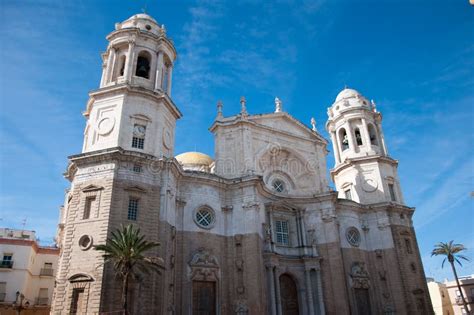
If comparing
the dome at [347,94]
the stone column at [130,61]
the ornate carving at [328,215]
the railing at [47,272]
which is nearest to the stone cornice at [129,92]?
the stone column at [130,61]

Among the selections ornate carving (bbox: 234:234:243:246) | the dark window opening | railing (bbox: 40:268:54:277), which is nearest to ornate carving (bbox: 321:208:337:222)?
the dark window opening

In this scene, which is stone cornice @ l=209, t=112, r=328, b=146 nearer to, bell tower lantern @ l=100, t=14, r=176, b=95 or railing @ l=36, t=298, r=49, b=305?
bell tower lantern @ l=100, t=14, r=176, b=95

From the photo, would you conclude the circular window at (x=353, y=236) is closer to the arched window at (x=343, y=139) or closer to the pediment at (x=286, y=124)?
the pediment at (x=286, y=124)

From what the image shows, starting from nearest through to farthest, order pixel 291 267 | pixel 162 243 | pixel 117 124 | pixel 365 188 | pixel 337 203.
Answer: pixel 162 243
pixel 117 124
pixel 291 267
pixel 337 203
pixel 365 188

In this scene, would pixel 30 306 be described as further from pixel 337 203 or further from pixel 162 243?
pixel 337 203

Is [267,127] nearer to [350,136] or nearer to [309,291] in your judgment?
[350,136]

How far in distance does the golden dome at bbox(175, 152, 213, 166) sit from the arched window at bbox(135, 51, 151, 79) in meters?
14.2

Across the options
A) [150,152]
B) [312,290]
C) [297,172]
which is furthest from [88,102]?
[312,290]

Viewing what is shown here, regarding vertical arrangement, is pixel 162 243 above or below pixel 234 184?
below

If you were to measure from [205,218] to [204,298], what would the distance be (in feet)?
20.0

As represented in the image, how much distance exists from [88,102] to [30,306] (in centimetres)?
2224

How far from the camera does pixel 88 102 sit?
32.7 meters

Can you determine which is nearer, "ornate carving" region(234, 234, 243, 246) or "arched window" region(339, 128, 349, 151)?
"ornate carving" region(234, 234, 243, 246)

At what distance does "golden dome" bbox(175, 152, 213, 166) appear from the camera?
47.2 metres
